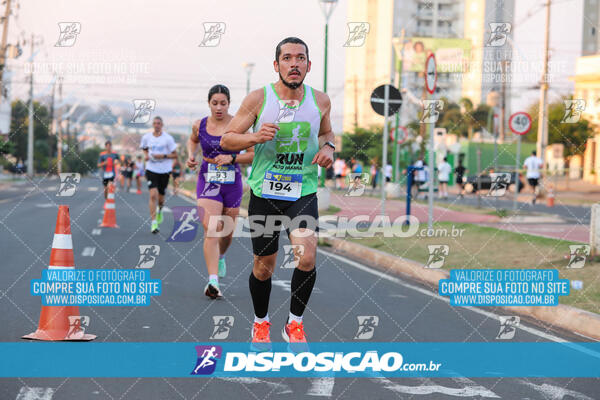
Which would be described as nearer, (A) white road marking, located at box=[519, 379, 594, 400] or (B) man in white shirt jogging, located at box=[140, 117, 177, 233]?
(A) white road marking, located at box=[519, 379, 594, 400]

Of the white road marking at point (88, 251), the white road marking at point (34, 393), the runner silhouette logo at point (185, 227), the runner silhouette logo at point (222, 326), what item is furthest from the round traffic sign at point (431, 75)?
the white road marking at point (34, 393)

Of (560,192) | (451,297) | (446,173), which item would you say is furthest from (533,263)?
(560,192)

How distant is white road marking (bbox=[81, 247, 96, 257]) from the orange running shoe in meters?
5.80

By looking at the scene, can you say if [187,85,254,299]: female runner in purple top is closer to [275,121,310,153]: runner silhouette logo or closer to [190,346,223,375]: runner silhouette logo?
[190,346,223,375]: runner silhouette logo

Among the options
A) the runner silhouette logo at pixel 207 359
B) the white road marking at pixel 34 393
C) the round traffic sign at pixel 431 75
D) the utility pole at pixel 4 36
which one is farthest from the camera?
the utility pole at pixel 4 36

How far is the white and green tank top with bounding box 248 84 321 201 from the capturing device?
202 inches

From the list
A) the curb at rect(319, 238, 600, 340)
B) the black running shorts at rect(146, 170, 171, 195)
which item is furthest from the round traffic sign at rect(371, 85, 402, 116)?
the black running shorts at rect(146, 170, 171, 195)

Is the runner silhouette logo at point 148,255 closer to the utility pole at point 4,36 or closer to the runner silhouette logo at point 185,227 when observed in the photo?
the runner silhouette logo at point 185,227

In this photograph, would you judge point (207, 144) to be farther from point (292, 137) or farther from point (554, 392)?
point (554, 392)

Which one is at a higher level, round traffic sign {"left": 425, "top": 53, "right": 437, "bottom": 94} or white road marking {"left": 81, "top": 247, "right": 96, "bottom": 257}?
round traffic sign {"left": 425, "top": 53, "right": 437, "bottom": 94}

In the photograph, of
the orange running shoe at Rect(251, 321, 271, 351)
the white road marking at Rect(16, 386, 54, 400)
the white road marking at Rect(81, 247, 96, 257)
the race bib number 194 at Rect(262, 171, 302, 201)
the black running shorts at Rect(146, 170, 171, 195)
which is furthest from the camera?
the black running shorts at Rect(146, 170, 171, 195)

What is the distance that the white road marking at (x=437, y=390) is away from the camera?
4.70 m

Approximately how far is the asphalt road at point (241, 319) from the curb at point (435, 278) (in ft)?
1.04

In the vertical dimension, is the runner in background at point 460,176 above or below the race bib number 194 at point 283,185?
below
